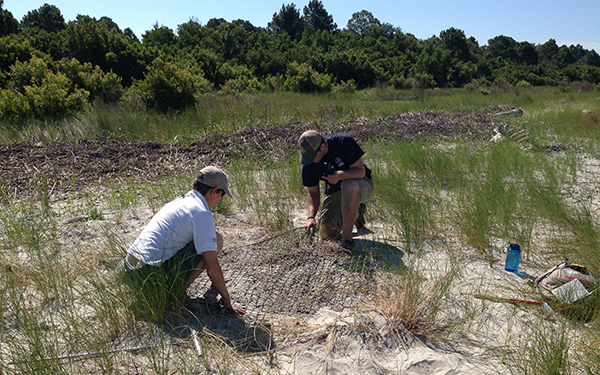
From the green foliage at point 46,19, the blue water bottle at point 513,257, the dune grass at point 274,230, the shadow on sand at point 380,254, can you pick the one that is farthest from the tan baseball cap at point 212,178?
the green foliage at point 46,19

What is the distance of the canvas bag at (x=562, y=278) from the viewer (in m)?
3.19

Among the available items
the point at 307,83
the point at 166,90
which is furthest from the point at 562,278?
the point at 307,83

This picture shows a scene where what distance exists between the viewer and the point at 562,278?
128 inches

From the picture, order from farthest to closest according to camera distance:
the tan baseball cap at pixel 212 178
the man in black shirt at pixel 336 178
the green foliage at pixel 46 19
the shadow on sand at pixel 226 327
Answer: the green foliage at pixel 46 19
the man in black shirt at pixel 336 178
the tan baseball cap at pixel 212 178
the shadow on sand at pixel 226 327

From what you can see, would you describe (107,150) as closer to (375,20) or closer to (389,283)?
(389,283)

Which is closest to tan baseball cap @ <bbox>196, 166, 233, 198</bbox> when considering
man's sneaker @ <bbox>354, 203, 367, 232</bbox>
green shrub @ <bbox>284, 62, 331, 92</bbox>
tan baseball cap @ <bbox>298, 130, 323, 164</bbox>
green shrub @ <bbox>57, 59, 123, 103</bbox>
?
tan baseball cap @ <bbox>298, 130, 323, 164</bbox>

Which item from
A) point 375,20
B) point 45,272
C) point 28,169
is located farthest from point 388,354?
point 375,20

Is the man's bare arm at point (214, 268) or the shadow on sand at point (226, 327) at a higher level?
the man's bare arm at point (214, 268)

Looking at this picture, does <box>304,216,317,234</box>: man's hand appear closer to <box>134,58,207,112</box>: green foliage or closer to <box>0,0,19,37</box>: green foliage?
<box>134,58,207,112</box>: green foliage

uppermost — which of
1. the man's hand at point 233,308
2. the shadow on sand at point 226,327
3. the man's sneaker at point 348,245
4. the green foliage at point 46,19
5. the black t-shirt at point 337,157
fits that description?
the green foliage at point 46,19

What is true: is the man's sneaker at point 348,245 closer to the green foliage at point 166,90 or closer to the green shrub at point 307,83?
the green foliage at point 166,90

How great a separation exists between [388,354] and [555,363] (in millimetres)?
956

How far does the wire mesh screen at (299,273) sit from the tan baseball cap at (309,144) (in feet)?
2.72

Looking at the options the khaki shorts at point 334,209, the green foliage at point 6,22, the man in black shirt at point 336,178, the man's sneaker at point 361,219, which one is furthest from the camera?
the green foliage at point 6,22
